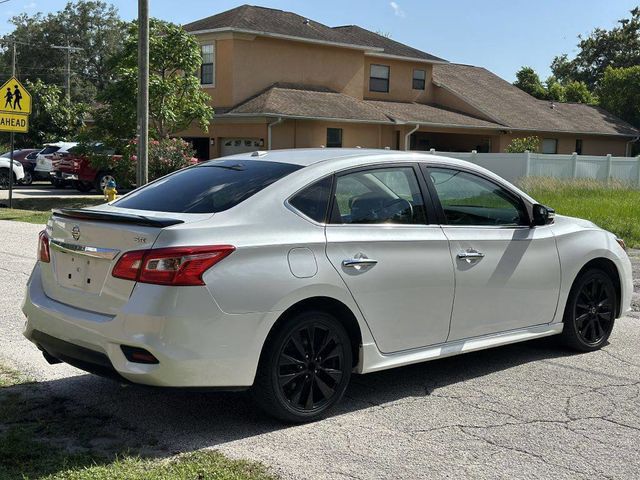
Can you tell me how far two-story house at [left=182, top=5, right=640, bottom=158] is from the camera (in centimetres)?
2833

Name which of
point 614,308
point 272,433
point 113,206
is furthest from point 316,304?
point 614,308

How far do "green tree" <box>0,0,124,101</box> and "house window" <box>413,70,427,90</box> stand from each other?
42.4 meters

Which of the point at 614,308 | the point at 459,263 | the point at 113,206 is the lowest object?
the point at 614,308

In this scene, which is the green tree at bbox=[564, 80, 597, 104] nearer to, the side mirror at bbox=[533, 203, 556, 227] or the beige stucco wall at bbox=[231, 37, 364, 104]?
the beige stucco wall at bbox=[231, 37, 364, 104]

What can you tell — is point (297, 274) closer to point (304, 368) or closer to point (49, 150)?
point (304, 368)

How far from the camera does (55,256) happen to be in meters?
4.90

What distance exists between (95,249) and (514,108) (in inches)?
1405

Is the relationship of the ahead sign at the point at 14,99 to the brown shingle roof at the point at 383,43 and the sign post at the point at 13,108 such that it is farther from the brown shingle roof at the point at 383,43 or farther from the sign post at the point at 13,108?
the brown shingle roof at the point at 383,43

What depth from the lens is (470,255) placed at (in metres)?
5.49

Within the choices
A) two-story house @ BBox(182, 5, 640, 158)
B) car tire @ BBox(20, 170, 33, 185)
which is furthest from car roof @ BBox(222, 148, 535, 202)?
car tire @ BBox(20, 170, 33, 185)

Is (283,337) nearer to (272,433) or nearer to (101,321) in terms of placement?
(272,433)

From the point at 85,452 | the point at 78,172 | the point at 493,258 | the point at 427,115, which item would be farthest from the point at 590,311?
the point at 427,115

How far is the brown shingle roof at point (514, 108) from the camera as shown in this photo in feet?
118

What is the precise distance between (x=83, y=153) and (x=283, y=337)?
20.7m
